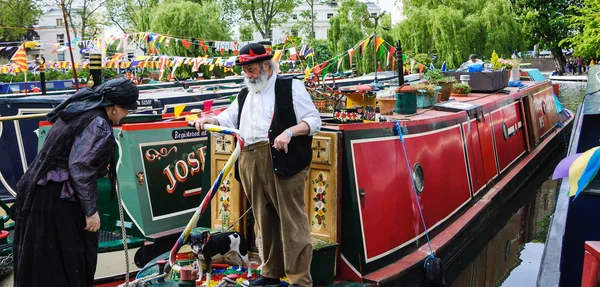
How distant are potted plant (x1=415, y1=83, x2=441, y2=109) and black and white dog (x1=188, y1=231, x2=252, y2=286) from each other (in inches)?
124

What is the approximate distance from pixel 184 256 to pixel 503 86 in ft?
23.8

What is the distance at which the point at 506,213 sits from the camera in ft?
31.0

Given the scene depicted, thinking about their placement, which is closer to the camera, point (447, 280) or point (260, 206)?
point (260, 206)

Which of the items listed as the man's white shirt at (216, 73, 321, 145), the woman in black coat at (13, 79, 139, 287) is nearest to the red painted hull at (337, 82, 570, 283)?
the man's white shirt at (216, 73, 321, 145)

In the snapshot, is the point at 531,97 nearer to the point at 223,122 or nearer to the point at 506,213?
the point at 506,213

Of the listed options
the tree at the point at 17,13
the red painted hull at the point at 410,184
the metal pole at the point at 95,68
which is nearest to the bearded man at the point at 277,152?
the red painted hull at the point at 410,184

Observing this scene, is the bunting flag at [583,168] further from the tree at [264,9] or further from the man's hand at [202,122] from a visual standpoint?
the tree at [264,9]

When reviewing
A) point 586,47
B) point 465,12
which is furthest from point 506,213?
point 465,12

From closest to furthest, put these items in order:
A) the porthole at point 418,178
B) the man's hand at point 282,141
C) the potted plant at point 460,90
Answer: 1. the man's hand at point 282,141
2. the porthole at point 418,178
3. the potted plant at point 460,90

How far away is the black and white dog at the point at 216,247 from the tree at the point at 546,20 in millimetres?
43649

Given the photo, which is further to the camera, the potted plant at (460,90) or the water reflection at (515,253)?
the potted plant at (460,90)

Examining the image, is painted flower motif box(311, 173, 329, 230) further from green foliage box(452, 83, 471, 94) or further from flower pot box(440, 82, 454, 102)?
green foliage box(452, 83, 471, 94)

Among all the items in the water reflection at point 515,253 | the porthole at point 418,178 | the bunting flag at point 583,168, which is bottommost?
the water reflection at point 515,253

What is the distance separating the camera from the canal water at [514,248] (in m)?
7.14
